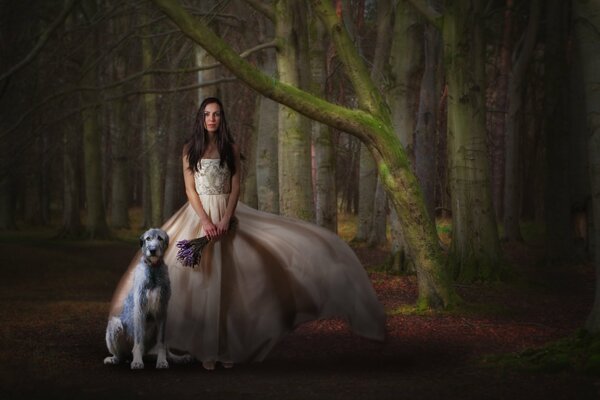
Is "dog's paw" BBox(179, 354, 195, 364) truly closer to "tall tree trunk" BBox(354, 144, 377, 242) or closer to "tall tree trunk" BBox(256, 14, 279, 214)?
"tall tree trunk" BBox(256, 14, 279, 214)

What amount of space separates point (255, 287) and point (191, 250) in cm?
71

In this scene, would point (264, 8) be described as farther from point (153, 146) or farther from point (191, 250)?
point (153, 146)

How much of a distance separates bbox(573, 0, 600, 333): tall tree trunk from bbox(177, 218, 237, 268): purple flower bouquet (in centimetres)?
355

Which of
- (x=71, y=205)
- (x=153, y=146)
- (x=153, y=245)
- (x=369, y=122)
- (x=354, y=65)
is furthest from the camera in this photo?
(x=153, y=146)

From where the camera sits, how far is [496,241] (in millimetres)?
12789

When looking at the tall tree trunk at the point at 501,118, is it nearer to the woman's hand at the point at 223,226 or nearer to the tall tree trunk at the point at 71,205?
the tall tree trunk at the point at 71,205

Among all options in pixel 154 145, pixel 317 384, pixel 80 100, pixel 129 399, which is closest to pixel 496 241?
pixel 317 384

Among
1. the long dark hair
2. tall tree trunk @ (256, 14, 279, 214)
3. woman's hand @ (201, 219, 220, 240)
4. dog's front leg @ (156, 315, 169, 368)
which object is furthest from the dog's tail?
tall tree trunk @ (256, 14, 279, 214)

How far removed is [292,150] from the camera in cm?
1198

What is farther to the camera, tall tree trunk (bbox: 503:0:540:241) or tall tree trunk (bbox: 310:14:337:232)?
tall tree trunk (bbox: 503:0:540:241)

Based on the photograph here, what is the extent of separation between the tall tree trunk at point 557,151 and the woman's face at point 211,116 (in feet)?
36.0

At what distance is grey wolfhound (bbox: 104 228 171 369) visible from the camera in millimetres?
6250

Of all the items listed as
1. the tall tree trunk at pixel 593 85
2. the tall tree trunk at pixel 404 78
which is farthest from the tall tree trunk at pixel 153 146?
the tall tree trunk at pixel 593 85

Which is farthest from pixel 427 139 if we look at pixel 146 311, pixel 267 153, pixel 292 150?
pixel 146 311
